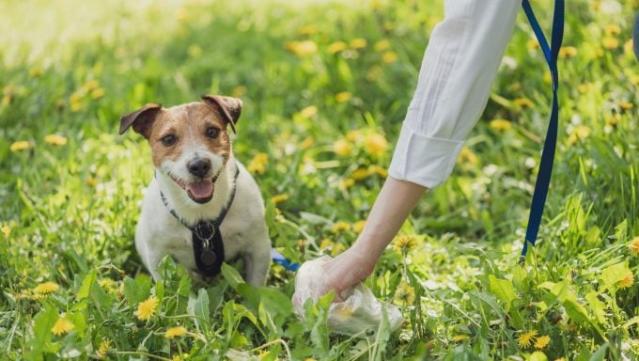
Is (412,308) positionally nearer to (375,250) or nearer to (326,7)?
(375,250)

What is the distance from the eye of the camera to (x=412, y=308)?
9.55 ft

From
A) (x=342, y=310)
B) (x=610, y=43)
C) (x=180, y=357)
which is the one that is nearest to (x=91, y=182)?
(x=180, y=357)

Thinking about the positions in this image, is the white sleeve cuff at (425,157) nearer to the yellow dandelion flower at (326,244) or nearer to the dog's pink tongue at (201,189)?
the dog's pink tongue at (201,189)

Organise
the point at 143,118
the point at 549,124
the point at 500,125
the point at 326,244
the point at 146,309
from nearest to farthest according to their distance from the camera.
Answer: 1. the point at 146,309
2. the point at 549,124
3. the point at 143,118
4. the point at 326,244
5. the point at 500,125

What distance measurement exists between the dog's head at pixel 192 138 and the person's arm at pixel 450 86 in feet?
2.63

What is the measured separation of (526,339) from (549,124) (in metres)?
0.68

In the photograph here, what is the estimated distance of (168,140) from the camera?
10.2 ft

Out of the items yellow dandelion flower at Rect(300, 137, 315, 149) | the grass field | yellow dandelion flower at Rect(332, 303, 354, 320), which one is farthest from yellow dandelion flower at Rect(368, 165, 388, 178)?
yellow dandelion flower at Rect(332, 303, 354, 320)

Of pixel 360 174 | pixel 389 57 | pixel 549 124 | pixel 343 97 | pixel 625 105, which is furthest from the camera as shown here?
pixel 389 57

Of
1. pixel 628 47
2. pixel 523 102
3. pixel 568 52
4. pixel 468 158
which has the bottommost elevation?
pixel 468 158

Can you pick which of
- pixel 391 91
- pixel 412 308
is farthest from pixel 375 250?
pixel 391 91

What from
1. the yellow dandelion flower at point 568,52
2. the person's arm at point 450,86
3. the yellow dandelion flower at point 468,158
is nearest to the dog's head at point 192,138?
the person's arm at point 450,86

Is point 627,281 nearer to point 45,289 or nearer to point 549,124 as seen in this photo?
point 549,124

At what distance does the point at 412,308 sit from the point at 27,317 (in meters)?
1.18
